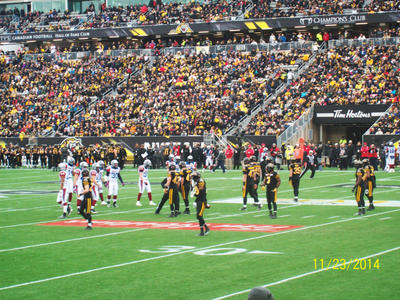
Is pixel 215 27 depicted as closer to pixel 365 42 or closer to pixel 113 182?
pixel 365 42

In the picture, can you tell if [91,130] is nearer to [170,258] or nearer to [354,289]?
[170,258]

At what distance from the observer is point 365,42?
4906 cm

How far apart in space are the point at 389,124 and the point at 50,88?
2867 centimetres

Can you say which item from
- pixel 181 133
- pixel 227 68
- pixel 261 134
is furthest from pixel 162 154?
pixel 227 68

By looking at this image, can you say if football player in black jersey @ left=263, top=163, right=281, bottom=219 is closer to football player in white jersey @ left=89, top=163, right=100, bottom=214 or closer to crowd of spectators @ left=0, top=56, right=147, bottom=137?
football player in white jersey @ left=89, top=163, right=100, bottom=214

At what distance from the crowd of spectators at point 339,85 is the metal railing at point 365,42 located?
51 cm

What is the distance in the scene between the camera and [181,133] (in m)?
47.3

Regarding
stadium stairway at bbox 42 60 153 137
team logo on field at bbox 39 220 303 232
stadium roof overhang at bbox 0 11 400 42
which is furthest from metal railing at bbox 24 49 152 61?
team logo on field at bbox 39 220 303 232

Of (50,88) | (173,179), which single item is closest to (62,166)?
(173,179)

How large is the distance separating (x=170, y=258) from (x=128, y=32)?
48.5m

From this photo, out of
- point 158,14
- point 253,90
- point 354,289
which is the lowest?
point 354,289

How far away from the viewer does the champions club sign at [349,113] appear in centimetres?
4288

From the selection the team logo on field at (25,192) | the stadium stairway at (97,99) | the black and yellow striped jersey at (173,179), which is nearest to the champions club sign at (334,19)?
the stadium stairway at (97,99)

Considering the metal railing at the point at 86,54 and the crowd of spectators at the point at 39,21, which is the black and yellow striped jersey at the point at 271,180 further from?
the crowd of spectators at the point at 39,21
